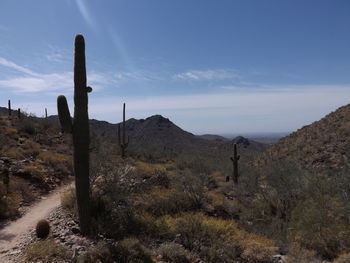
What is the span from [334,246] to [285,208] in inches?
182

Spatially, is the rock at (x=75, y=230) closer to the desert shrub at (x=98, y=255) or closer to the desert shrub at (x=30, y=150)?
the desert shrub at (x=98, y=255)

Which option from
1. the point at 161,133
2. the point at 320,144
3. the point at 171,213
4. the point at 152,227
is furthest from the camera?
the point at 161,133

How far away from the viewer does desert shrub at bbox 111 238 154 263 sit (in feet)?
25.6

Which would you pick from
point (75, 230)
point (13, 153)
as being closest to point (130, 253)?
point (75, 230)

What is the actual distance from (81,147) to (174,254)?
3.58m

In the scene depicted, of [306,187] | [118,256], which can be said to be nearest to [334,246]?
[306,187]

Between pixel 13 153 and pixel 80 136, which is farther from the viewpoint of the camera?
pixel 13 153

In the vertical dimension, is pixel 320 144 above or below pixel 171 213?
above

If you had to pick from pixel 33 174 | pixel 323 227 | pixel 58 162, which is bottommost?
pixel 323 227

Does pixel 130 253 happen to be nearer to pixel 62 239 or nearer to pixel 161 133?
pixel 62 239

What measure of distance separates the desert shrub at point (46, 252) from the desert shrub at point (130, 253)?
3.55ft

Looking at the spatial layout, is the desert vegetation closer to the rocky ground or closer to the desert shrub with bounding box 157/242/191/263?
the desert shrub with bounding box 157/242/191/263

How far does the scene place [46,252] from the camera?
768 cm

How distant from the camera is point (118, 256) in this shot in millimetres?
7898
